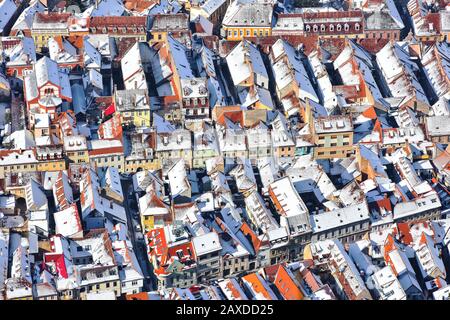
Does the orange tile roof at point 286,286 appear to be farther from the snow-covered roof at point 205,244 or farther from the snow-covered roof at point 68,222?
the snow-covered roof at point 68,222

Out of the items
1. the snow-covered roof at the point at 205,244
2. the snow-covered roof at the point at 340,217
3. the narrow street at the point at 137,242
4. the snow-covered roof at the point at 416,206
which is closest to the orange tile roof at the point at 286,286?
the snow-covered roof at the point at 205,244

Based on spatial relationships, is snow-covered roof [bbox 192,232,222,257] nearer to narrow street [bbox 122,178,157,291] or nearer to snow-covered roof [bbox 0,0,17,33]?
narrow street [bbox 122,178,157,291]

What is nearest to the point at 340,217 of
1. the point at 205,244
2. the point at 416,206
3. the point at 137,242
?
the point at 416,206

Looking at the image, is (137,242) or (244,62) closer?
(137,242)

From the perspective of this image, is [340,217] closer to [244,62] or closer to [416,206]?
[416,206]

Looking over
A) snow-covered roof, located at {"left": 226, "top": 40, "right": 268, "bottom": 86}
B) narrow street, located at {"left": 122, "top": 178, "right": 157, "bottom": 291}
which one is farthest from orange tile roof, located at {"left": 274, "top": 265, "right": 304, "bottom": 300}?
snow-covered roof, located at {"left": 226, "top": 40, "right": 268, "bottom": 86}

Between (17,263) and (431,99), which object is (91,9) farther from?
(17,263)

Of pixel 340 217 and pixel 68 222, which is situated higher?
pixel 68 222

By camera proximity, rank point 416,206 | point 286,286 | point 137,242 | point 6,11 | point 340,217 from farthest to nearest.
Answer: point 6,11, point 416,206, point 137,242, point 340,217, point 286,286

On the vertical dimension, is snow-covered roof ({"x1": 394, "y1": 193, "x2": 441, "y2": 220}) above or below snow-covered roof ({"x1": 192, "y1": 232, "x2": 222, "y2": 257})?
above
